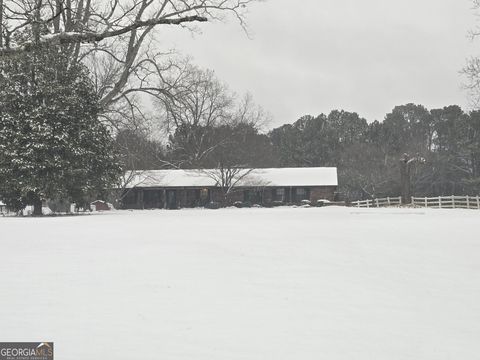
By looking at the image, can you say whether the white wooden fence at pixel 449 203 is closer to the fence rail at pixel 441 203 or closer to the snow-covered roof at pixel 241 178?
the fence rail at pixel 441 203

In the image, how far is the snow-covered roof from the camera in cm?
5868

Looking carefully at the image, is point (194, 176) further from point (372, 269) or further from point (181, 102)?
point (372, 269)

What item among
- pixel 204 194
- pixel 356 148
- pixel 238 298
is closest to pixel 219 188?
pixel 204 194

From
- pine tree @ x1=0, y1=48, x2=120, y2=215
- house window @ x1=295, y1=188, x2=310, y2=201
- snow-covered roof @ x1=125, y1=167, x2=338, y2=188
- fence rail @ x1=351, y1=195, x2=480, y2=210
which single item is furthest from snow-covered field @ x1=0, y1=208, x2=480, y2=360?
house window @ x1=295, y1=188, x2=310, y2=201

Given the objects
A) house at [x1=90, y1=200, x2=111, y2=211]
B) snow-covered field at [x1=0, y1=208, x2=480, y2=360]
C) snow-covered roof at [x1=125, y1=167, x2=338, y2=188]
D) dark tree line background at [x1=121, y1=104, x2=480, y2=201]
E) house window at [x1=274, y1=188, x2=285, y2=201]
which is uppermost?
dark tree line background at [x1=121, y1=104, x2=480, y2=201]

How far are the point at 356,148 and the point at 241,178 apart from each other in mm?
26057

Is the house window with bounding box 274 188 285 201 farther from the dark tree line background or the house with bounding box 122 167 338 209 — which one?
the dark tree line background

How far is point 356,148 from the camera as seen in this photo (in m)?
78.1

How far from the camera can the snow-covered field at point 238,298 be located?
23.2ft

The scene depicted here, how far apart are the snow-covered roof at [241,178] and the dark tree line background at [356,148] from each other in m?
1.55

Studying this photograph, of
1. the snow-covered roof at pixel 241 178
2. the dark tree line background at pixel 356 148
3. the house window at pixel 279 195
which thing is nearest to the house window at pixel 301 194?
the snow-covered roof at pixel 241 178

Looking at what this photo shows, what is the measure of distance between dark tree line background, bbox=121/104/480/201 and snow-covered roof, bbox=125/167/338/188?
1553mm

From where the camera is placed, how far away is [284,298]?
9133 mm

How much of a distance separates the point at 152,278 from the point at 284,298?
97.5 inches
